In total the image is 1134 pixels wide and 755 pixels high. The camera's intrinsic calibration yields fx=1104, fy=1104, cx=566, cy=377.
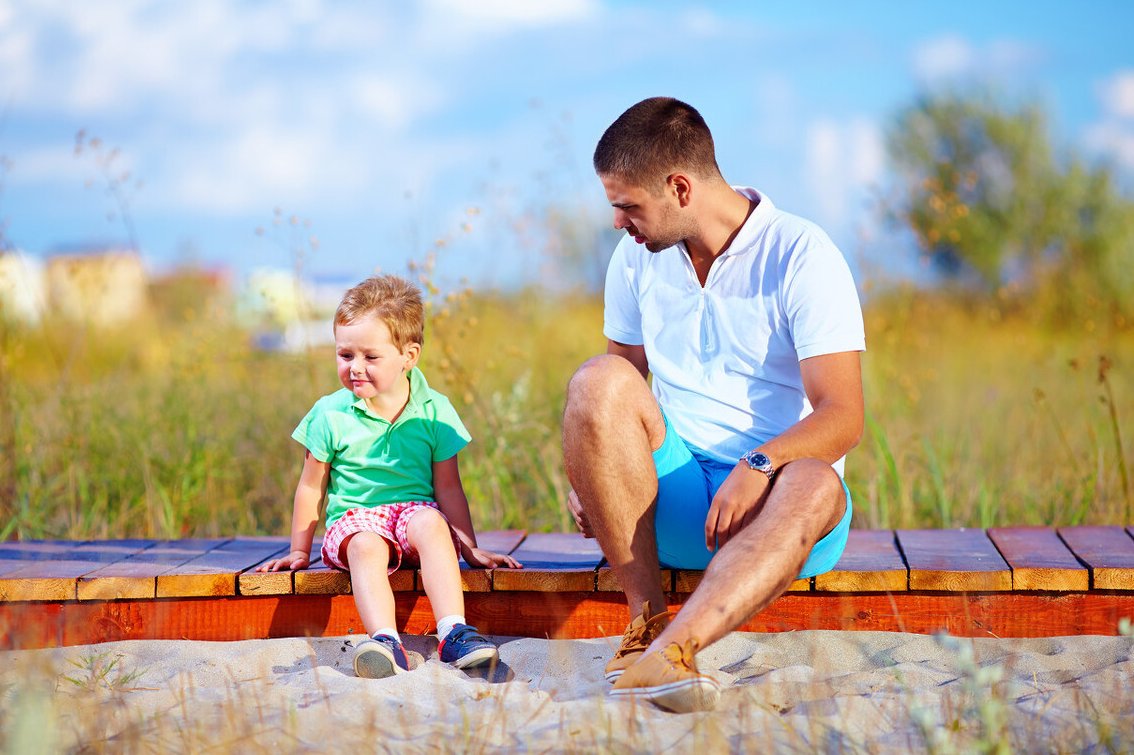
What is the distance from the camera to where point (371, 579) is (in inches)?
109


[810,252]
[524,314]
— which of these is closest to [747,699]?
[810,252]

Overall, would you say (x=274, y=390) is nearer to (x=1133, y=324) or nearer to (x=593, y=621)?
(x=593, y=621)

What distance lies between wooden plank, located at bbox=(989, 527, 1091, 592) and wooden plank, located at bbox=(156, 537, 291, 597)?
2029 millimetres

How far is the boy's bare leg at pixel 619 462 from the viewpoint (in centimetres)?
247

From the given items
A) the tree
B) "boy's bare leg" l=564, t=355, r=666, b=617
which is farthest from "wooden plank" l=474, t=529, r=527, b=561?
the tree

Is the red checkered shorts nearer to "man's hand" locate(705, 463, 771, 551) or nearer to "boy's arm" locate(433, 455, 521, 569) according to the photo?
"boy's arm" locate(433, 455, 521, 569)

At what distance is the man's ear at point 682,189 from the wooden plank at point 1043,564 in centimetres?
124

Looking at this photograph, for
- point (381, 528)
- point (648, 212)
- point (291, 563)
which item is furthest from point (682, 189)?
point (291, 563)

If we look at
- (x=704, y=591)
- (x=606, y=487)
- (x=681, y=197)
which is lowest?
(x=704, y=591)

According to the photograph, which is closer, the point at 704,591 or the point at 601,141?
the point at 704,591

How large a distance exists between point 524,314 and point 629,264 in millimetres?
2917

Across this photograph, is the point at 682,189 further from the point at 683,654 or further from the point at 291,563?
the point at 291,563

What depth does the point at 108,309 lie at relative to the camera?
25.5 feet

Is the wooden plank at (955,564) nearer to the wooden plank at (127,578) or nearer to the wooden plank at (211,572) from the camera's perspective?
the wooden plank at (211,572)
